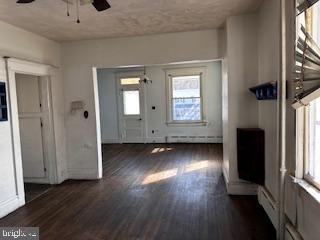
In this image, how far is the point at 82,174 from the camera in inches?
185

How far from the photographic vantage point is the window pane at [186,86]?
7775 millimetres

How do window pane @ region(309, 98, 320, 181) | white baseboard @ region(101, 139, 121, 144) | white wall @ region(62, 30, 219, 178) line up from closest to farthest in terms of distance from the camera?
window pane @ region(309, 98, 320, 181)
white wall @ region(62, 30, 219, 178)
white baseboard @ region(101, 139, 121, 144)

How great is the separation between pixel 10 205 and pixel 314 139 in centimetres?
378

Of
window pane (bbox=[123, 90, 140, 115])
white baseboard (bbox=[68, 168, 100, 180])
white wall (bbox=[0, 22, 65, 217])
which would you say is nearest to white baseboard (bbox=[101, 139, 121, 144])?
window pane (bbox=[123, 90, 140, 115])

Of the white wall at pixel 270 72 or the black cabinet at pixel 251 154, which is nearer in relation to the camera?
Answer: the white wall at pixel 270 72

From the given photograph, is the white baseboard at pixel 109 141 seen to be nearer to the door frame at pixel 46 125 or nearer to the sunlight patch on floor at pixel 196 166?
the sunlight patch on floor at pixel 196 166

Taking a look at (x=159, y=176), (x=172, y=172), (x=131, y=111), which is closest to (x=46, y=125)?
(x=159, y=176)

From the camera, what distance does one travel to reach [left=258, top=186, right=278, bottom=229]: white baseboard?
2676mm

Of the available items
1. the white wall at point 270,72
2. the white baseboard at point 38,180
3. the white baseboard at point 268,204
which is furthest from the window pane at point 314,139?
the white baseboard at point 38,180

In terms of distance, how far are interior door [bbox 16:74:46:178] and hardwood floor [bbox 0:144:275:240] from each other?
69 cm

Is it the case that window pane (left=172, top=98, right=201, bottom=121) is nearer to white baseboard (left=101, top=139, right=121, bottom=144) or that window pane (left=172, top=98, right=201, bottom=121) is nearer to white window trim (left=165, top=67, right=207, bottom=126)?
white window trim (left=165, top=67, right=207, bottom=126)

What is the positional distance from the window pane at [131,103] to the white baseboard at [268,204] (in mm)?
5528

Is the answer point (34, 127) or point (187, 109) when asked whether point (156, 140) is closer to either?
point (187, 109)

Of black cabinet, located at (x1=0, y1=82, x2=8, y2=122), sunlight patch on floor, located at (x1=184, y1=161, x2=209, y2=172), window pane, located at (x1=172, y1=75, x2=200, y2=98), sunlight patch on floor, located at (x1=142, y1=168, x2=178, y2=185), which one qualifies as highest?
window pane, located at (x1=172, y1=75, x2=200, y2=98)
